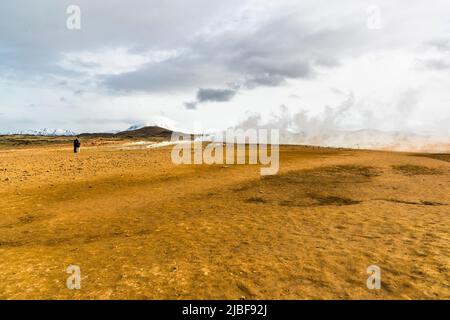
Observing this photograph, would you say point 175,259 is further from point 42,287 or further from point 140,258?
point 42,287

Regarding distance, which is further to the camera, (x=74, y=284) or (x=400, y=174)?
(x=400, y=174)

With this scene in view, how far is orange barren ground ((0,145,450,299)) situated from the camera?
7855mm

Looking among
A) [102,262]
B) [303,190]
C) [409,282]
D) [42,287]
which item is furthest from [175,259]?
[303,190]

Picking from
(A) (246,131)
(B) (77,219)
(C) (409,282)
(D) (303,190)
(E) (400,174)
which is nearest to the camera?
(C) (409,282)

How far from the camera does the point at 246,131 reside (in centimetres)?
16325

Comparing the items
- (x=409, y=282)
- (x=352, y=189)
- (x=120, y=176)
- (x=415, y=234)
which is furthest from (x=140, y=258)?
(x=120, y=176)

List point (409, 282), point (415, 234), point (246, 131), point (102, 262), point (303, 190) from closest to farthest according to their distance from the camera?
point (409, 282) → point (102, 262) → point (415, 234) → point (303, 190) → point (246, 131)

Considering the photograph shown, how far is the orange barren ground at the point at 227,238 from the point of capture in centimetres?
786

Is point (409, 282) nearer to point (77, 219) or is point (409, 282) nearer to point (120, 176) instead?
point (77, 219)

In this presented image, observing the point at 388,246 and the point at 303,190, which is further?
the point at 303,190

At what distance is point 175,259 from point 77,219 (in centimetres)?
714

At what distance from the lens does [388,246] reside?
33.9 feet

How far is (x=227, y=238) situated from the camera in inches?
455
